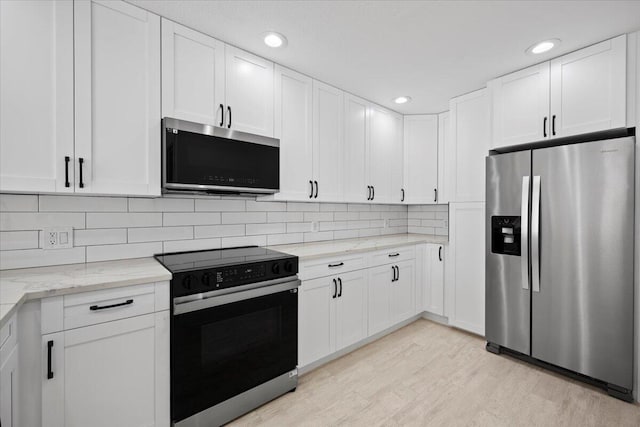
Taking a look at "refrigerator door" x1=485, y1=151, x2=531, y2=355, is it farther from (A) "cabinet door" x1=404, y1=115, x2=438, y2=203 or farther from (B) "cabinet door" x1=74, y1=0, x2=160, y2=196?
(B) "cabinet door" x1=74, y1=0, x2=160, y2=196

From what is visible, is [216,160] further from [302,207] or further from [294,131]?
[302,207]

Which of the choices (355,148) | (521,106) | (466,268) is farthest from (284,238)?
(521,106)

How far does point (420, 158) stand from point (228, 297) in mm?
2860

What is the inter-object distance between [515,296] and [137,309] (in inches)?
110

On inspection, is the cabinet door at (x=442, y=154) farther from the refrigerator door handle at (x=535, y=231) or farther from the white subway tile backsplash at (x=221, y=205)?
the white subway tile backsplash at (x=221, y=205)

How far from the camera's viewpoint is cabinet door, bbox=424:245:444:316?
133 inches

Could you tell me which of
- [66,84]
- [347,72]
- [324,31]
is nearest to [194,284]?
[66,84]

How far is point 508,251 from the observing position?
8.46ft

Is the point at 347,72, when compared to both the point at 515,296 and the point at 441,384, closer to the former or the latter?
the point at 515,296

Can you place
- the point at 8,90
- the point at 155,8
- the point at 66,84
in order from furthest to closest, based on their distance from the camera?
1. the point at 155,8
2. the point at 66,84
3. the point at 8,90

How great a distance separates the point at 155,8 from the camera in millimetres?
1829

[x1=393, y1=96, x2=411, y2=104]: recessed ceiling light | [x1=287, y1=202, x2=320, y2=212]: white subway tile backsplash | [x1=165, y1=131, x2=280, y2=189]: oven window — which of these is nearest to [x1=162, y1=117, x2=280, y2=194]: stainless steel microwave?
[x1=165, y1=131, x2=280, y2=189]: oven window

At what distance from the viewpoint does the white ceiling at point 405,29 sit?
5.86ft

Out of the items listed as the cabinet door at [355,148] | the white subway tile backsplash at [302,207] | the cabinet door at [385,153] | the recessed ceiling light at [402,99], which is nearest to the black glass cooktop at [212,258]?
the white subway tile backsplash at [302,207]
